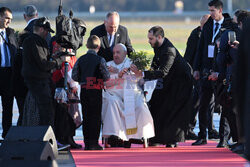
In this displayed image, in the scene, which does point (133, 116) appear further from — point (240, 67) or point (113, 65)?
point (240, 67)

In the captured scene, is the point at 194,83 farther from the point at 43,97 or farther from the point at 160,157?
the point at 43,97

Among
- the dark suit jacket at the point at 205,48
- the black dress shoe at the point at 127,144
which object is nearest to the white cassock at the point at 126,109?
the black dress shoe at the point at 127,144

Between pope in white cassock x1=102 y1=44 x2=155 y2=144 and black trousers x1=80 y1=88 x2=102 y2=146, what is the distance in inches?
6.3

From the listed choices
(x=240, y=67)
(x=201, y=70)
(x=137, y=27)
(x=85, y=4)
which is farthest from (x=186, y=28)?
(x=240, y=67)

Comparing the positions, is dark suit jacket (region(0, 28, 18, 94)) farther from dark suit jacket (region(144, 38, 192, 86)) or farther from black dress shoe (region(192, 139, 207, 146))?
black dress shoe (region(192, 139, 207, 146))

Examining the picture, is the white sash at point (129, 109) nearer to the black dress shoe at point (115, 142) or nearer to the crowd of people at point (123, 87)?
the crowd of people at point (123, 87)

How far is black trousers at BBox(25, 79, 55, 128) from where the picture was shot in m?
8.18

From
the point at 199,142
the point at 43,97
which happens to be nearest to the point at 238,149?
the point at 199,142

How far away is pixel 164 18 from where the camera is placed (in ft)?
200

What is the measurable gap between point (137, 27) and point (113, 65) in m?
44.9

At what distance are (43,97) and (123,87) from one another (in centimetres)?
128

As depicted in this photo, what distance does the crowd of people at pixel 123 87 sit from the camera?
8453mm

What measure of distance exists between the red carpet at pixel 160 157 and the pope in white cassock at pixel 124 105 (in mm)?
245

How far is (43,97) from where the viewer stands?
324 inches
